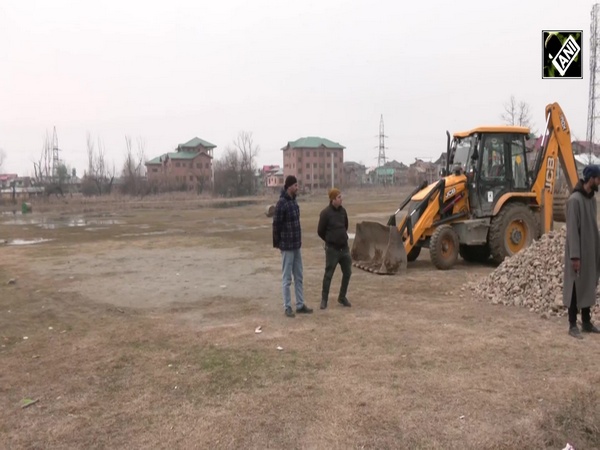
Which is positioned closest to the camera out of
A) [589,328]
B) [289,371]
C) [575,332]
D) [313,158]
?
[289,371]

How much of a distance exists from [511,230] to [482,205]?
937 millimetres

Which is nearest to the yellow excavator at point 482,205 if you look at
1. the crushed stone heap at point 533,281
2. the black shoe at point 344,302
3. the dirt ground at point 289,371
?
the dirt ground at point 289,371

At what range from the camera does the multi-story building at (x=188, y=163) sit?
101 m

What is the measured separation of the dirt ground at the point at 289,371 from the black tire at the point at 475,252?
7.54 ft

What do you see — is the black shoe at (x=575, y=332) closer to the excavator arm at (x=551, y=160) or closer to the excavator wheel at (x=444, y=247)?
the excavator wheel at (x=444, y=247)

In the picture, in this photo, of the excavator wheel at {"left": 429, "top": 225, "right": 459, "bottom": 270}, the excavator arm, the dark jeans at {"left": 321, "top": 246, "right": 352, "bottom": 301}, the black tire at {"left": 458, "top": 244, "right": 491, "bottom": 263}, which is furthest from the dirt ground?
the excavator arm

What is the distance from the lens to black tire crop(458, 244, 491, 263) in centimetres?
1196

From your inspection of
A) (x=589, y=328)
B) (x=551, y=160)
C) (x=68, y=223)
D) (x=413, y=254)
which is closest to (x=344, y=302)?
(x=589, y=328)

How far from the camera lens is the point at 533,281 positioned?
7.78 meters

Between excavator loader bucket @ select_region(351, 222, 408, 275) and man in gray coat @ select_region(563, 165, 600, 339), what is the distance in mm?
4748

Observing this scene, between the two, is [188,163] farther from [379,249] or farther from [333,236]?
[333,236]

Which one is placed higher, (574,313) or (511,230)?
(511,230)

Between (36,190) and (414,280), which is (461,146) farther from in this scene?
(36,190)

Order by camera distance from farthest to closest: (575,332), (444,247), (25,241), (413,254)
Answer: (25,241)
(413,254)
(444,247)
(575,332)
